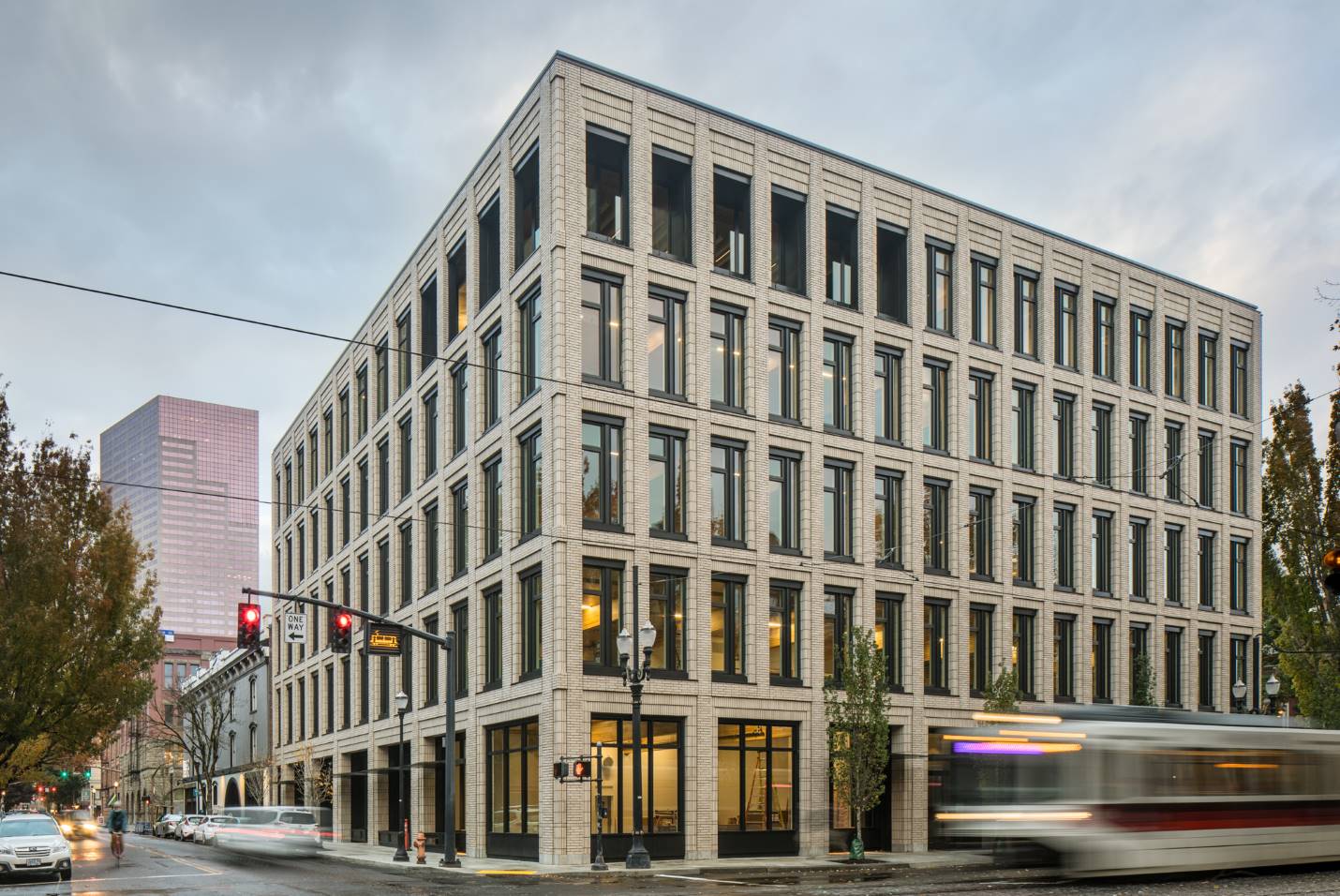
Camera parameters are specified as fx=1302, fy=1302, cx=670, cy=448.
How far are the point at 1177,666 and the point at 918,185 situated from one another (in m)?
20.6

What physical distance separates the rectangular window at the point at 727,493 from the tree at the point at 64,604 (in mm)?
18160

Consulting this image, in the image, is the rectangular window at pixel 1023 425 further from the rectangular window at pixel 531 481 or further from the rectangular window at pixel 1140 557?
the rectangular window at pixel 531 481

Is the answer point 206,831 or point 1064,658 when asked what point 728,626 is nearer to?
point 1064,658

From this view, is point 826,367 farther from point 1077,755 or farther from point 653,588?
point 1077,755

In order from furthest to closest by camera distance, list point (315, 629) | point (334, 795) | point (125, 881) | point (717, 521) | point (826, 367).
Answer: point (315, 629) → point (334, 795) → point (826, 367) → point (717, 521) → point (125, 881)

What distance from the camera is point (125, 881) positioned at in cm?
2844

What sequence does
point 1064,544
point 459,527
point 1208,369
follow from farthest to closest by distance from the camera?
point 1208,369 < point 1064,544 < point 459,527

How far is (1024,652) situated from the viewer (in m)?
44.5

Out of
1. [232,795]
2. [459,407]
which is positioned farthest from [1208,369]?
[232,795]

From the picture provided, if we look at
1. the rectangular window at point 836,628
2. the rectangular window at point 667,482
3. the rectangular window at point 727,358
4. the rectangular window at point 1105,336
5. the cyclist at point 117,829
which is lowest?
the cyclist at point 117,829

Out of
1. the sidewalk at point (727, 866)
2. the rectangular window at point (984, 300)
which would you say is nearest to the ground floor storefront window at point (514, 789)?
the sidewalk at point (727, 866)

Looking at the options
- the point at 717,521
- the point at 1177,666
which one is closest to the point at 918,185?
the point at 717,521

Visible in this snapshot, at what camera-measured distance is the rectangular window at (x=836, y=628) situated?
39.6 m

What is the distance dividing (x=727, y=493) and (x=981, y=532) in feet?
34.6
